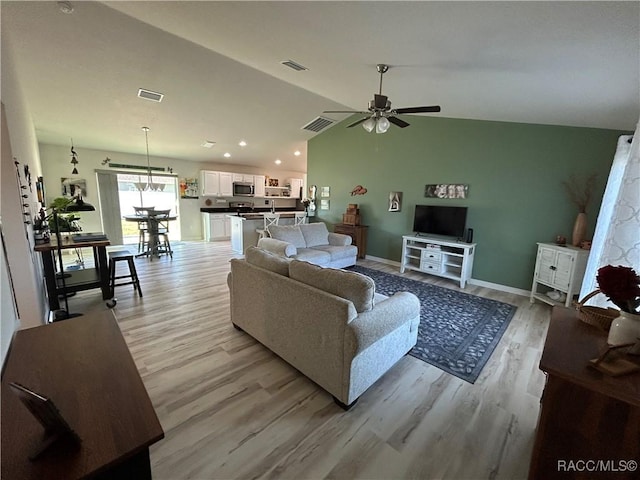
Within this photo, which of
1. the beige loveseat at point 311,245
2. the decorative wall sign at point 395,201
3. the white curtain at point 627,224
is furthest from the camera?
the decorative wall sign at point 395,201

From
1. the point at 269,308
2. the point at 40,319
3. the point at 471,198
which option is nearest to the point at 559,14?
the point at 269,308

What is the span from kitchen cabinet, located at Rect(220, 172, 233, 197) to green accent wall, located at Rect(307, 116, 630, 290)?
402 centimetres

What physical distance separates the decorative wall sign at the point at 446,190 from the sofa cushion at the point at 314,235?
211cm

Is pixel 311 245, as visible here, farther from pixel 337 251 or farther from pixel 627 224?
pixel 627 224

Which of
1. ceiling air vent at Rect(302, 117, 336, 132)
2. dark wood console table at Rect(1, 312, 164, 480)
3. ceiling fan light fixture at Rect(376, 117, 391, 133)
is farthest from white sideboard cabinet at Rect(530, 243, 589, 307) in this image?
ceiling air vent at Rect(302, 117, 336, 132)

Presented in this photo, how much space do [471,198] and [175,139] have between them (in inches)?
243

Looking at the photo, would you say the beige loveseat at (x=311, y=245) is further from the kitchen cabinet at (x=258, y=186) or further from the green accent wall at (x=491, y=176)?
the kitchen cabinet at (x=258, y=186)

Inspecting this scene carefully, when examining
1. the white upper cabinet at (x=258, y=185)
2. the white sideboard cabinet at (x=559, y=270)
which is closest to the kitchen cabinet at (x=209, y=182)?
the white upper cabinet at (x=258, y=185)

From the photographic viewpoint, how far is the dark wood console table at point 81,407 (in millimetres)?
722

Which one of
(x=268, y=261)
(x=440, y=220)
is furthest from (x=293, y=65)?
(x=440, y=220)

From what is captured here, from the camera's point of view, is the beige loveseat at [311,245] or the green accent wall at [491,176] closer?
the green accent wall at [491,176]

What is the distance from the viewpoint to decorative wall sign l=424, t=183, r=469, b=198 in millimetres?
4660

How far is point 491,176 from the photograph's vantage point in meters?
4.34

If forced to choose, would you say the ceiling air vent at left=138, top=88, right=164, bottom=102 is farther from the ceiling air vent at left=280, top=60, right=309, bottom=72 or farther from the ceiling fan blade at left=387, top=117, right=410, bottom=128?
the ceiling fan blade at left=387, top=117, right=410, bottom=128
